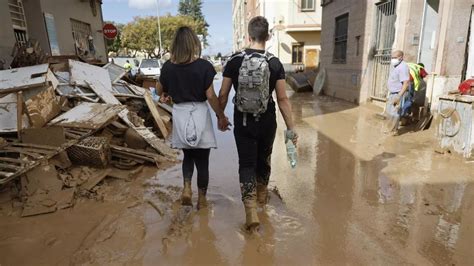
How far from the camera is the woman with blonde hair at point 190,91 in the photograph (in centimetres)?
300

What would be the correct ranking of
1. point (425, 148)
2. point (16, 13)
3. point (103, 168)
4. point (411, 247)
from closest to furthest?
point (411, 247) < point (103, 168) < point (425, 148) < point (16, 13)

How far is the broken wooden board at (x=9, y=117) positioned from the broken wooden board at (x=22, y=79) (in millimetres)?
477

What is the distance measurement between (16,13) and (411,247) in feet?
35.6

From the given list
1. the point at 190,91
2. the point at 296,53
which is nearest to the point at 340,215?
the point at 190,91

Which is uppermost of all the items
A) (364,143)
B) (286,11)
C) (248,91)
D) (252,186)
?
(286,11)

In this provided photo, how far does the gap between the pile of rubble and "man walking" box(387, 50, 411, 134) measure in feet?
15.0

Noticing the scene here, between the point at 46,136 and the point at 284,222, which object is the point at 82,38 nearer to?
the point at 46,136

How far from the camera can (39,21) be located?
32.0 feet

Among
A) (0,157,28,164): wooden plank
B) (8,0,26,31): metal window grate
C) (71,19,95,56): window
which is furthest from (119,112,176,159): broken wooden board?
(71,19,95,56): window

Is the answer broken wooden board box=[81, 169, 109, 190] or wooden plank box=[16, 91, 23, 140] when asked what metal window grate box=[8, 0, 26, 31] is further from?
broken wooden board box=[81, 169, 109, 190]

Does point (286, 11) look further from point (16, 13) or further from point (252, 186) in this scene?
point (252, 186)

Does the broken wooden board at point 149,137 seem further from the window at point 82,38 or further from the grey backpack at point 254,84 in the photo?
the window at point 82,38

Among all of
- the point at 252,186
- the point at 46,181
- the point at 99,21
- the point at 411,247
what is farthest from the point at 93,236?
the point at 99,21

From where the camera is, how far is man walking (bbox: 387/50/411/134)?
21.2 feet
